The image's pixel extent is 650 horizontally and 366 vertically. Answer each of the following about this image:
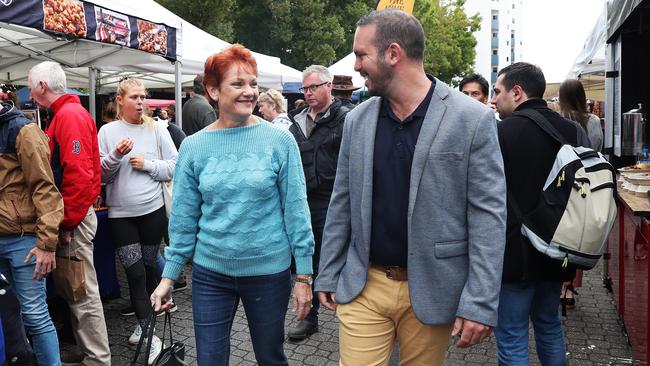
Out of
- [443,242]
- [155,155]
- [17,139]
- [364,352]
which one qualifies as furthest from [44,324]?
[443,242]

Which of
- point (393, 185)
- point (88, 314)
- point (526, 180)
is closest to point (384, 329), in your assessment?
point (393, 185)

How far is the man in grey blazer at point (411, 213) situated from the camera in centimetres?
221

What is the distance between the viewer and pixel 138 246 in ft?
15.1

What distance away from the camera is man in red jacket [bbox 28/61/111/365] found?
12.5ft

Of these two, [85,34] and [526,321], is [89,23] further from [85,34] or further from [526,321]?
[526,321]

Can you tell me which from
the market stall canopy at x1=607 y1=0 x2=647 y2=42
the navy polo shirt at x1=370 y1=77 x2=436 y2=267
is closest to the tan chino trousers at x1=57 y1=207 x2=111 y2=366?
the navy polo shirt at x1=370 y1=77 x2=436 y2=267

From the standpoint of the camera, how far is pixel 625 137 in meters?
6.85

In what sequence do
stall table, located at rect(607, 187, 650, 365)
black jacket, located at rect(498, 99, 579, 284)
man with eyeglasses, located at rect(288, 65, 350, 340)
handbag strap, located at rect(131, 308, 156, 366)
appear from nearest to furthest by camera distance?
1. handbag strap, located at rect(131, 308, 156, 366)
2. black jacket, located at rect(498, 99, 579, 284)
3. stall table, located at rect(607, 187, 650, 365)
4. man with eyeglasses, located at rect(288, 65, 350, 340)

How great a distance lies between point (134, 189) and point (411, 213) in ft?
9.42

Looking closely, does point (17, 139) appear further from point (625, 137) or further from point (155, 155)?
point (625, 137)

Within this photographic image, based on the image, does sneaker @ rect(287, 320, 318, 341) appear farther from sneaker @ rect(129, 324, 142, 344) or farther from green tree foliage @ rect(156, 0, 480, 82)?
green tree foliage @ rect(156, 0, 480, 82)

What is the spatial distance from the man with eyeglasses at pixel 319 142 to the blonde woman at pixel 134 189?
107 cm

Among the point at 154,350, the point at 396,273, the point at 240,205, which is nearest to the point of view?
the point at 396,273

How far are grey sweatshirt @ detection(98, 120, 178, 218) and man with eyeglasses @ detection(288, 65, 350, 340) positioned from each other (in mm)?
1079
